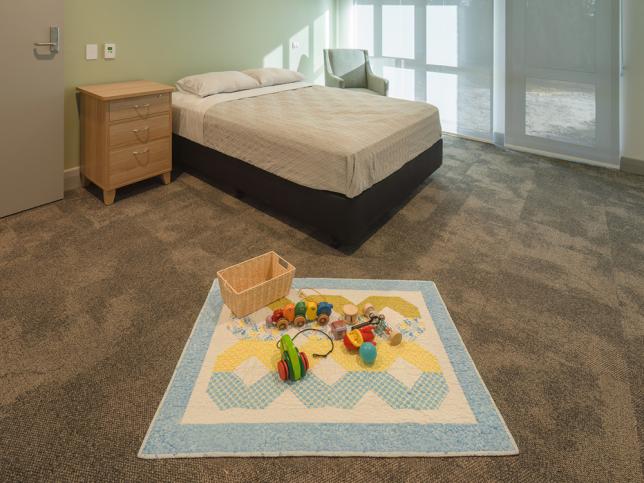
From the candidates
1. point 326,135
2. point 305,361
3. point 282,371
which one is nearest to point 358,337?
point 305,361

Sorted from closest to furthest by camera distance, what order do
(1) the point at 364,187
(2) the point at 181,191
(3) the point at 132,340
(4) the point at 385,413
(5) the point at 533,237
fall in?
(4) the point at 385,413 → (3) the point at 132,340 → (1) the point at 364,187 → (5) the point at 533,237 → (2) the point at 181,191

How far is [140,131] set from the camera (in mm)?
3115

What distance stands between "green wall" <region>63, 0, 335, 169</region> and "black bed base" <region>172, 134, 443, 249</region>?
0.71 m

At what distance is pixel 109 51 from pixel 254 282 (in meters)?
2.39

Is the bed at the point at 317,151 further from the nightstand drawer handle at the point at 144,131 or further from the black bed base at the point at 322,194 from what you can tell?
the nightstand drawer handle at the point at 144,131

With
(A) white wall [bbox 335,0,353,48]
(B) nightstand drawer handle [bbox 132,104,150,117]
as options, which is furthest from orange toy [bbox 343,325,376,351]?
(A) white wall [bbox 335,0,353,48]

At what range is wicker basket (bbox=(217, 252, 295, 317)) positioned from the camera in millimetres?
1914

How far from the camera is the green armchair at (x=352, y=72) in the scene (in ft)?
16.0

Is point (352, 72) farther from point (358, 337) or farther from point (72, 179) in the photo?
point (358, 337)

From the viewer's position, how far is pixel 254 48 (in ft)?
14.8

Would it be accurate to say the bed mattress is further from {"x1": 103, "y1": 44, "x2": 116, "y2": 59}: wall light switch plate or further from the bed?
{"x1": 103, "y1": 44, "x2": 116, "y2": 59}: wall light switch plate

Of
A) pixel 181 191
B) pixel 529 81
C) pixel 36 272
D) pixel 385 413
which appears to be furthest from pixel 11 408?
pixel 529 81

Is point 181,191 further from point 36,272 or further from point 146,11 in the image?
point 146,11

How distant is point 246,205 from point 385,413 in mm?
2039
